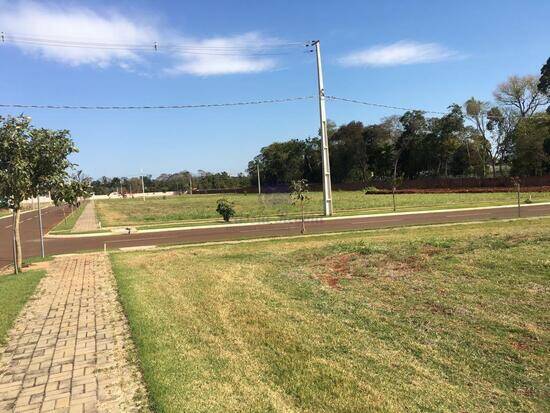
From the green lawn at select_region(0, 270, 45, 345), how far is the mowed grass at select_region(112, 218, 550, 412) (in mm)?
1808

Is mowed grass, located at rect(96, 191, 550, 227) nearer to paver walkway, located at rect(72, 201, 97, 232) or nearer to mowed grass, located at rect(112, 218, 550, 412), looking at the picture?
paver walkway, located at rect(72, 201, 97, 232)

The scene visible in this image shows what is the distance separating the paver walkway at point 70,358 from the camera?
Result: 4.79 metres

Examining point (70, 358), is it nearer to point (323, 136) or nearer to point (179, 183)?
point (323, 136)

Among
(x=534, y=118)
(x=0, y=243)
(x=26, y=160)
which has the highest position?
(x=534, y=118)

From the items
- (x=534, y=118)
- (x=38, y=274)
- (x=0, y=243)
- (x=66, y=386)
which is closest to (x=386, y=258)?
(x=66, y=386)

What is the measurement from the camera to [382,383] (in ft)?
15.4

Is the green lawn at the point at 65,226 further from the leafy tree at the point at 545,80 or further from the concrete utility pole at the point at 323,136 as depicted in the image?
the leafy tree at the point at 545,80

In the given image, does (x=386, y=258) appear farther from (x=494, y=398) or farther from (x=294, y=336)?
(x=494, y=398)

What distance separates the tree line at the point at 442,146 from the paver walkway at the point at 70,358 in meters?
46.7

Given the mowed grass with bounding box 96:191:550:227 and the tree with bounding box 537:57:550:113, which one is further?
the tree with bounding box 537:57:550:113

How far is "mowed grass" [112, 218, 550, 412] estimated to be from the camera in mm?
4492

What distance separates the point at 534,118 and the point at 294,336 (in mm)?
74835

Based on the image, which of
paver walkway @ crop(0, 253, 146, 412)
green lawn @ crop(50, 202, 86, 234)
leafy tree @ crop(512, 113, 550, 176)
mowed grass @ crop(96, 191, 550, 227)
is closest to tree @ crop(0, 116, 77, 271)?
paver walkway @ crop(0, 253, 146, 412)

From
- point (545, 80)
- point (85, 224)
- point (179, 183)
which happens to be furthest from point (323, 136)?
point (179, 183)
